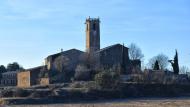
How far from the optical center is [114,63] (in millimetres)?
131875

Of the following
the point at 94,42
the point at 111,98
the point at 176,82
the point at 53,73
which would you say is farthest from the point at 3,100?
the point at 94,42

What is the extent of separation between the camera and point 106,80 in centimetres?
9206

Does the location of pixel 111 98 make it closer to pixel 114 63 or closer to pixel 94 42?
pixel 114 63

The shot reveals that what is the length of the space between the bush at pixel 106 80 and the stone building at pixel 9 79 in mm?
84281

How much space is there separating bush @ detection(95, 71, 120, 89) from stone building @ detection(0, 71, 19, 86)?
84281 millimetres

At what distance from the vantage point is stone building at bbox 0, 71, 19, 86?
17269cm

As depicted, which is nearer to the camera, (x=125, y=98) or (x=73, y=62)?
(x=125, y=98)

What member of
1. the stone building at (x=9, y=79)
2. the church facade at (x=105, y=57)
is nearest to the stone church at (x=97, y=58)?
the church facade at (x=105, y=57)

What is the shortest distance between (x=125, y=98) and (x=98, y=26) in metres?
71.6

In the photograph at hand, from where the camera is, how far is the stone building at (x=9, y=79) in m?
173

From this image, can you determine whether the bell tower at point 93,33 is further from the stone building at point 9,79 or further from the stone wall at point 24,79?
the stone building at point 9,79

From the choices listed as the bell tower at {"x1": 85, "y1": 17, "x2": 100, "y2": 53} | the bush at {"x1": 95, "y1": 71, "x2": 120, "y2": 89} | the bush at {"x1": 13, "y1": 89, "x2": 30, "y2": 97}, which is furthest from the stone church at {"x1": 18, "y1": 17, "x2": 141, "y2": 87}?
the bush at {"x1": 13, "y1": 89, "x2": 30, "y2": 97}

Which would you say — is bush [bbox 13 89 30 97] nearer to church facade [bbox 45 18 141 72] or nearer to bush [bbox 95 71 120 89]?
bush [bbox 95 71 120 89]

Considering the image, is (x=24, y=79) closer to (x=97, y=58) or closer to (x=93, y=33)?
(x=97, y=58)
